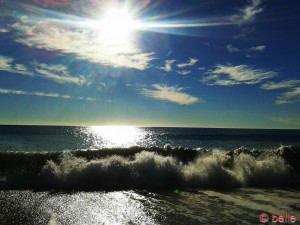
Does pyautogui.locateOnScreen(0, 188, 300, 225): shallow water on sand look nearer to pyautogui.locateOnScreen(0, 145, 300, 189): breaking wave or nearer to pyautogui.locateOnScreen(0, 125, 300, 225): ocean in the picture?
pyautogui.locateOnScreen(0, 125, 300, 225): ocean

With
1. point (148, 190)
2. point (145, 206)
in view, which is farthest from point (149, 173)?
point (145, 206)

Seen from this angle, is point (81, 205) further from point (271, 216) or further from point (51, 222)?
point (271, 216)

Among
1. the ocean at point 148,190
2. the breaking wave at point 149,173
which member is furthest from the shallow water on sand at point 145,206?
the breaking wave at point 149,173

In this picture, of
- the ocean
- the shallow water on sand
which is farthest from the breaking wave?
the shallow water on sand

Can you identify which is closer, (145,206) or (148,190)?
(145,206)

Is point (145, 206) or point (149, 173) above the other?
point (149, 173)

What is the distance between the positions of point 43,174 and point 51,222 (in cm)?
832

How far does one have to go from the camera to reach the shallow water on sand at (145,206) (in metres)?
10.6

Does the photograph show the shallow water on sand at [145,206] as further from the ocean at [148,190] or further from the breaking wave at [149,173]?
the breaking wave at [149,173]

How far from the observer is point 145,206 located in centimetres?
1243

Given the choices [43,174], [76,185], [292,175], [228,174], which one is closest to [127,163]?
[76,185]

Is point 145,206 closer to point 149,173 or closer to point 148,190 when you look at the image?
point 148,190

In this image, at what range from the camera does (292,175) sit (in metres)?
20.7

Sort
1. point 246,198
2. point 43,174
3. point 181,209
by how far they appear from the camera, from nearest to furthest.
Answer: point 181,209
point 246,198
point 43,174
